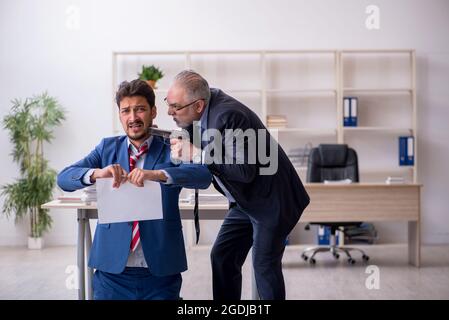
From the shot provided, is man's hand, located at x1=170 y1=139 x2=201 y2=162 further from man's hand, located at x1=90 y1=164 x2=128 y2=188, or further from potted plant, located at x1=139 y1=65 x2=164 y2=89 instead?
potted plant, located at x1=139 y1=65 x2=164 y2=89

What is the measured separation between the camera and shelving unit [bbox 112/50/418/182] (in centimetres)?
755

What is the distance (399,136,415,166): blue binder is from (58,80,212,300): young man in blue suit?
16.9 feet

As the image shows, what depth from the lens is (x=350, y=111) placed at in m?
7.25

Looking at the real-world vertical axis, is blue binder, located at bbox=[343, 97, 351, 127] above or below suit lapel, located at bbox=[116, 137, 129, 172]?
above

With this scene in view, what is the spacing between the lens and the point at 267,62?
24.8ft

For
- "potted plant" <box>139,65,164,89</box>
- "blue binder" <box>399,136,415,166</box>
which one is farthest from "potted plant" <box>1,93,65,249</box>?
"blue binder" <box>399,136,415,166</box>

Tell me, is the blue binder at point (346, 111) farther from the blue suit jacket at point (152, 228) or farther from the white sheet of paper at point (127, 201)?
the white sheet of paper at point (127, 201)

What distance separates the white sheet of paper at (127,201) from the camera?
2.33 meters

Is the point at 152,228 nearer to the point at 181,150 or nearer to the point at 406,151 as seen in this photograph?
the point at 181,150

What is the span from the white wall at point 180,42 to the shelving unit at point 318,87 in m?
0.14

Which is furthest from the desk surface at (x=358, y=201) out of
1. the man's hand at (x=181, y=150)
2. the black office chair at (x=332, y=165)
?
the man's hand at (x=181, y=150)

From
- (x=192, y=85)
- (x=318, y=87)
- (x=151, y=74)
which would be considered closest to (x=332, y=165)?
(x=318, y=87)

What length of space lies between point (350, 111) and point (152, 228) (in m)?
→ 5.13
